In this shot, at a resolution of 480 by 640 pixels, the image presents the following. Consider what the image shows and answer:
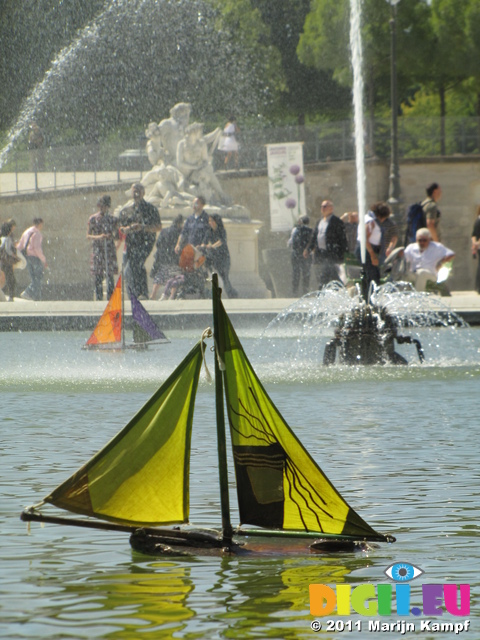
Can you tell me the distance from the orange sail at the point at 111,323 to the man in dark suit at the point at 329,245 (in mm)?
4515

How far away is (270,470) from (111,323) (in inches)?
459

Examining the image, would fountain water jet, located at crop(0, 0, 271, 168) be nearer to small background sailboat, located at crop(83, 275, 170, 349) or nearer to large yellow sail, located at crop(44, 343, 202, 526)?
small background sailboat, located at crop(83, 275, 170, 349)

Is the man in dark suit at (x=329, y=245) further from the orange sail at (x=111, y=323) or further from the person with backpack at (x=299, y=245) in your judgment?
the orange sail at (x=111, y=323)

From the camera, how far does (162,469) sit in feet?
19.4

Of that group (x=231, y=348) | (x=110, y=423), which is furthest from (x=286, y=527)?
(x=110, y=423)

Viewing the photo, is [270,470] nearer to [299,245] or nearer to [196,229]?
[196,229]

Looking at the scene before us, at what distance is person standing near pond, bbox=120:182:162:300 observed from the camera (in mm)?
23625

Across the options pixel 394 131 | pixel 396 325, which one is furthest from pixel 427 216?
pixel 394 131

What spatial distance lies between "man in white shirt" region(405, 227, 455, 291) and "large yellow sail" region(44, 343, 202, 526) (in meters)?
15.0

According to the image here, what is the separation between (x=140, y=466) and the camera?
5.89m

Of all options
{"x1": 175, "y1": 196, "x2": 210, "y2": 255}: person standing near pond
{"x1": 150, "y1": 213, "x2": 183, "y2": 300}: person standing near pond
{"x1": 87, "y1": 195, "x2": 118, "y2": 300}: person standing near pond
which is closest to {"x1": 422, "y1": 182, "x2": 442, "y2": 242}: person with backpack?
{"x1": 175, "y1": 196, "x2": 210, "y2": 255}: person standing near pond

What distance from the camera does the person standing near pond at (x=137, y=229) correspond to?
2362 cm

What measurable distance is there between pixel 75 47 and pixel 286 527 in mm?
36655

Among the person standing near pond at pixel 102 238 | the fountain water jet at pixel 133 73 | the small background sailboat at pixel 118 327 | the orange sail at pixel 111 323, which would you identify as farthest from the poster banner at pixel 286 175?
the orange sail at pixel 111 323
